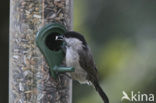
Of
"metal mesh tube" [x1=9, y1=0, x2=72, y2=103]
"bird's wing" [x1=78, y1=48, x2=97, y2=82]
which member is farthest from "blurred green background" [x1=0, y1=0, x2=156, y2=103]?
"metal mesh tube" [x1=9, y1=0, x2=72, y2=103]

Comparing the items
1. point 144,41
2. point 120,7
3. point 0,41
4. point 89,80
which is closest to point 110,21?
point 120,7

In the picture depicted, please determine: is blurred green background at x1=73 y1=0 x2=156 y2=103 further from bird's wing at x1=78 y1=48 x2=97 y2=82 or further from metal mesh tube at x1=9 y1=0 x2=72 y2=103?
metal mesh tube at x1=9 y1=0 x2=72 y2=103

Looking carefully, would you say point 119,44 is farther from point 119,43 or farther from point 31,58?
point 31,58

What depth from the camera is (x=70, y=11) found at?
20.8 ft

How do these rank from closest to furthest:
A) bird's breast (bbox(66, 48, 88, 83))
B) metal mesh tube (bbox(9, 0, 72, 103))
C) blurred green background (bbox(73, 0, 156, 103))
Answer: metal mesh tube (bbox(9, 0, 72, 103))
bird's breast (bbox(66, 48, 88, 83))
blurred green background (bbox(73, 0, 156, 103))

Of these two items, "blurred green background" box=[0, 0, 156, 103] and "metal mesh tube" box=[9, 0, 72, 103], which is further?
"blurred green background" box=[0, 0, 156, 103]

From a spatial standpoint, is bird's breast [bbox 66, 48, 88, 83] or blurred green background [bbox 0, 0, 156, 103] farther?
blurred green background [bbox 0, 0, 156, 103]

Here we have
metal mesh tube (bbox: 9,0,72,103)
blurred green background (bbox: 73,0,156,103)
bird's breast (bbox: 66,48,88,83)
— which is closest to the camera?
metal mesh tube (bbox: 9,0,72,103)

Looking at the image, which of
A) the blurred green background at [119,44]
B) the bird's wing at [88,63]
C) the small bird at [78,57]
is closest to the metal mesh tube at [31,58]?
the small bird at [78,57]

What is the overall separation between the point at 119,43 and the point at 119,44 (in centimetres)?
3

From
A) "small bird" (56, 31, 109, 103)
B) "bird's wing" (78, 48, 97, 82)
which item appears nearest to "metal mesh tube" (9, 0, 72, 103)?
"small bird" (56, 31, 109, 103)

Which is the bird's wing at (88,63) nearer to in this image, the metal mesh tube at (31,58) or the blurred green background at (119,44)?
the metal mesh tube at (31,58)

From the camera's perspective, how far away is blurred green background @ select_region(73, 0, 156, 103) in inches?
310

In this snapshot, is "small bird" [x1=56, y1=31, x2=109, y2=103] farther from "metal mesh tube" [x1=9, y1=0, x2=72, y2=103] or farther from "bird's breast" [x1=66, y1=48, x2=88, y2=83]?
"metal mesh tube" [x1=9, y1=0, x2=72, y2=103]
